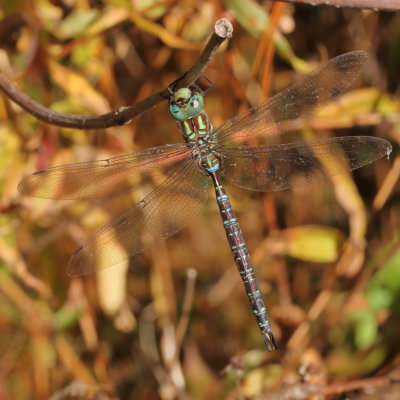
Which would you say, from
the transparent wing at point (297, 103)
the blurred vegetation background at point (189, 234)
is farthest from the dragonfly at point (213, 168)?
the blurred vegetation background at point (189, 234)

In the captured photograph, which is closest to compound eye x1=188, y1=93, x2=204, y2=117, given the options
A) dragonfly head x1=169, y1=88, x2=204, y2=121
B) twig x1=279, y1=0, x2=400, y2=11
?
dragonfly head x1=169, y1=88, x2=204, y2=121

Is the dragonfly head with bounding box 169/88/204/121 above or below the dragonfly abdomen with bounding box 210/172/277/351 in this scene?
above

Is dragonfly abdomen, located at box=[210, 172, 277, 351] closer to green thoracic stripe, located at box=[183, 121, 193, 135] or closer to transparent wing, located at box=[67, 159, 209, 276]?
transparent wing, located at box=[67, 159, 209, 276]

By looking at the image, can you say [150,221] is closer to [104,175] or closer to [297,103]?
[104,175]

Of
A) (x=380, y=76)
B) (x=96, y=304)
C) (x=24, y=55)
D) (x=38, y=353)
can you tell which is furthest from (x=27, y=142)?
(x=380, y=76)

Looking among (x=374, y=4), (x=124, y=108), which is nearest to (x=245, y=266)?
(x=124, y=108)

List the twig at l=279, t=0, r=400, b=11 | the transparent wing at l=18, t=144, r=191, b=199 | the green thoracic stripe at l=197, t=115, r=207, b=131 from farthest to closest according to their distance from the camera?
the green thoracic stripe at l=197, t=115, r=207, b=131 → the transparent wing at l=18, t=144, r=191, b=199 → the twig at l=279, t=0, r=400, b=11

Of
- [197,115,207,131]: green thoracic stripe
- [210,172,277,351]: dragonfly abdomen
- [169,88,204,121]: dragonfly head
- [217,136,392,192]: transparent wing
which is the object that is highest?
[197,115,207,131]: green thoracic stripe

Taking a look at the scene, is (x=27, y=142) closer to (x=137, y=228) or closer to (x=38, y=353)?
(x=137, y=228)
